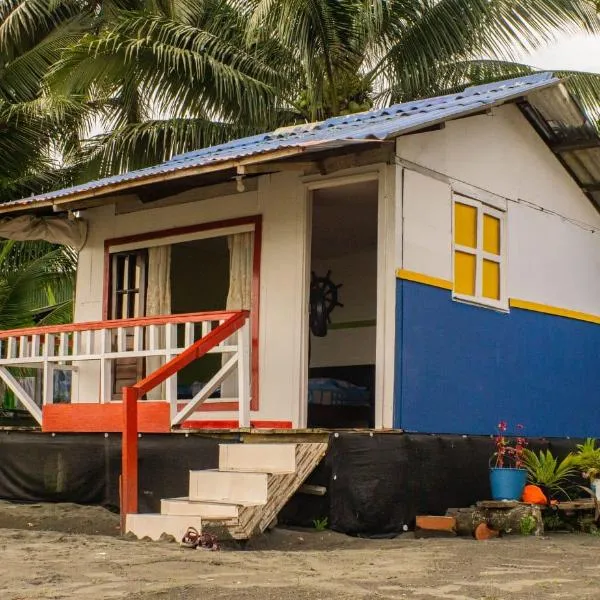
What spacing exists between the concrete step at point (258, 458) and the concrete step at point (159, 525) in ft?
3.09

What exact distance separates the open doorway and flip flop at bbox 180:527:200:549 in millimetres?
5926

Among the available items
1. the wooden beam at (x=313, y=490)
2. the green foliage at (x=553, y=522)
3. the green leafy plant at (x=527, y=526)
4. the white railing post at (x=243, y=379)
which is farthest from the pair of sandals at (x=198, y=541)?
the green foliage at (x=553, y=522)

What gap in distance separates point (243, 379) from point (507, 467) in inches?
111

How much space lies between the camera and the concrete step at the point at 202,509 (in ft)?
28.6

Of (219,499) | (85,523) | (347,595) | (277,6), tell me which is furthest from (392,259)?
(277,6)

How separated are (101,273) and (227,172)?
3.37 meters

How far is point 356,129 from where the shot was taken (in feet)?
34.8

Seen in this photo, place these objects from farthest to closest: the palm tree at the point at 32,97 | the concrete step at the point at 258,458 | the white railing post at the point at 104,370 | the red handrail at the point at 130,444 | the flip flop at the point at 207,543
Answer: the palm tree at the point at 32,97
the white railing post at the point at 104,370
the concrete step at the point at 258,458
the red handrail at the point at 130,444
the flip flop at the point at 207,543

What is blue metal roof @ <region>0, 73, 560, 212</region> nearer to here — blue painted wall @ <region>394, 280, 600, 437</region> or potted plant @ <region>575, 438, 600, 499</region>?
blue painted wall @ <region>394, 280, 600, 437</region>

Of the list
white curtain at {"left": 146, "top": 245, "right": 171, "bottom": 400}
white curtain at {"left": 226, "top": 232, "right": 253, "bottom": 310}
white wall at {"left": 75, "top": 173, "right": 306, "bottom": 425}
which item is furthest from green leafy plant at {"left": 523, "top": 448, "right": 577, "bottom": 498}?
white curtain at {"left": 146, "top": 245, "right": 171, "bottom": 400}

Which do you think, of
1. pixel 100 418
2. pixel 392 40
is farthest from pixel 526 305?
pixel 392 40

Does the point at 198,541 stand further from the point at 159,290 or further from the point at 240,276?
the point at 159,290

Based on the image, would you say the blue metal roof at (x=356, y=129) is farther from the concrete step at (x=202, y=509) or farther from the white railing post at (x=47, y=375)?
the concrete step at (x=202, y=509)

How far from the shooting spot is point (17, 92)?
22.5m
